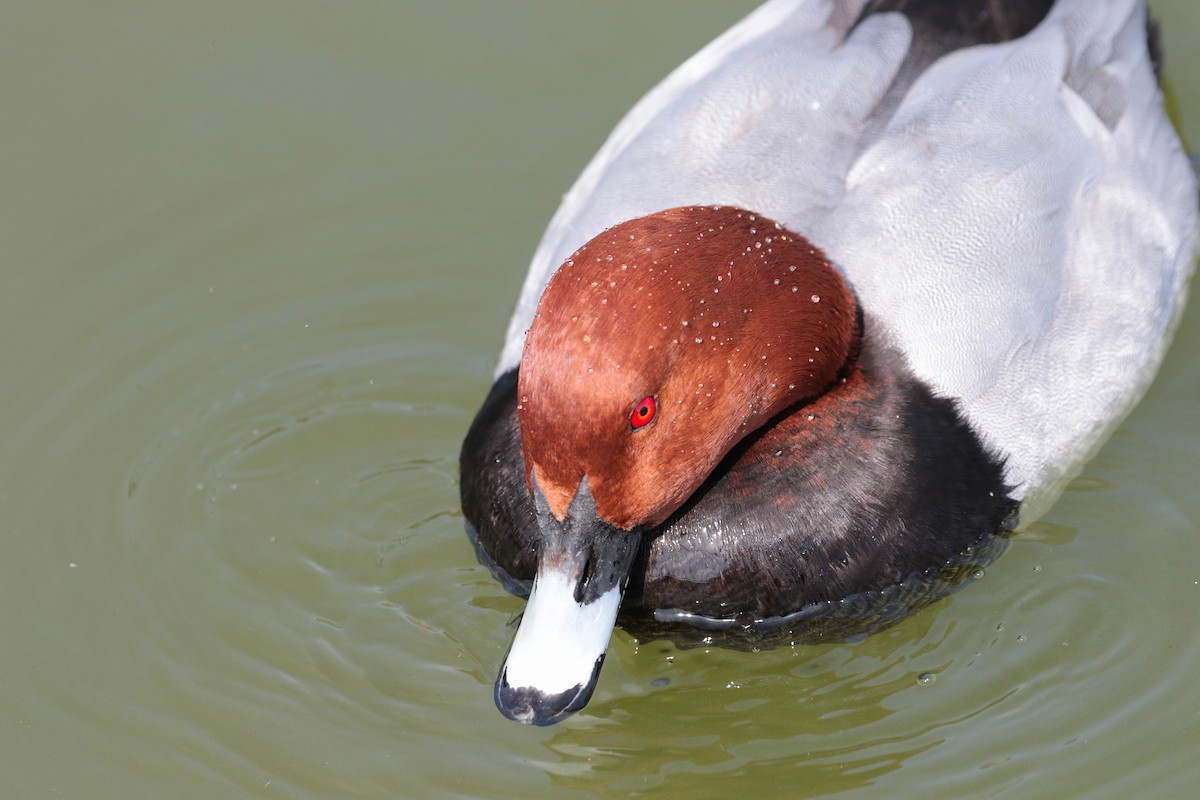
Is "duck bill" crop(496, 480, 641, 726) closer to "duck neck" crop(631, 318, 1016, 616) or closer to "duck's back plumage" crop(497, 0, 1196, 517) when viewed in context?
"duck neck" crop(631, 318, 1016, 616)

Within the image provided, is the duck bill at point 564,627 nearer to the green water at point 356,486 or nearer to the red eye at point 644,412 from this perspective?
the red eye at point 644,412

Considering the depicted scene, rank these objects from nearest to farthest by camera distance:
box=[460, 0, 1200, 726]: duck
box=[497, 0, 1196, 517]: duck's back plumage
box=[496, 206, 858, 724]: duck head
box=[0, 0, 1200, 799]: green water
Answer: box=[496, 206, 858, 724]: duck head
box=[460, 0, 1200, 726]: duck
box=[0, 0, 1200, 799]: green water
box=[497, 0, 1196, 517]: duck's back plumage

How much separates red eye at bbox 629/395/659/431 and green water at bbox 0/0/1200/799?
105 cm

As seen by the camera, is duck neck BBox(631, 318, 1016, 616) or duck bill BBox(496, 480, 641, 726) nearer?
duck bill BBox(496, 480, 641, 726)

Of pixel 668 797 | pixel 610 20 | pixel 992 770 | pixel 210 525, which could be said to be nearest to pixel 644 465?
pixel 668 797

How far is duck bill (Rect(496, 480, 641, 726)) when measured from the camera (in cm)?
347

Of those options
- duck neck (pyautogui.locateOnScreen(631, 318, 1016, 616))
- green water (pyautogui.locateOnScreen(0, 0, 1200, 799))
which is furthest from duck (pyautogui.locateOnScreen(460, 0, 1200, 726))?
green water (pyautogui.locateOnScreen(0, 0, 1200, 799))

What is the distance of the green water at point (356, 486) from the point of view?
3.92m

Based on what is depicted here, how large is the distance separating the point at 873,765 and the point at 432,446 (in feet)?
5.62

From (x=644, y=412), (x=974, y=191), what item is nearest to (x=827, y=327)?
(x=644, y=412)

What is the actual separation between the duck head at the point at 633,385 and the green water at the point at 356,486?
573mm

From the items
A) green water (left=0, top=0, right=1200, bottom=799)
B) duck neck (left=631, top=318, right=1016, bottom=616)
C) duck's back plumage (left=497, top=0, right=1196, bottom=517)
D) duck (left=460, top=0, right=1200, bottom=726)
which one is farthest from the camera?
duck's back plumage (left=497, top=0, right=1196, bottom=517)

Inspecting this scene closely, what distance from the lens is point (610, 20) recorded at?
607 centimetres

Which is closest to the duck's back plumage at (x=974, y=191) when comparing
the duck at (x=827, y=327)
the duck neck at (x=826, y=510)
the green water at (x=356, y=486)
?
the duck at (x=827, y=327)
